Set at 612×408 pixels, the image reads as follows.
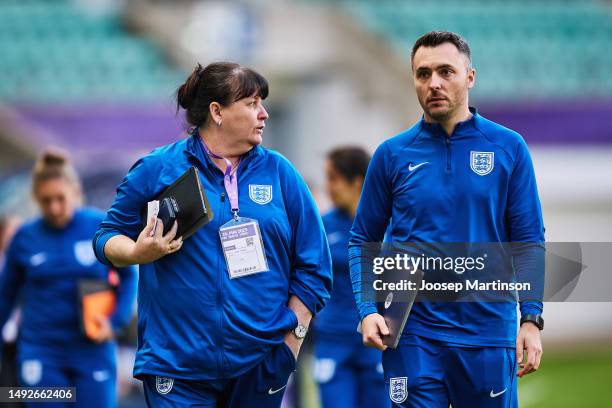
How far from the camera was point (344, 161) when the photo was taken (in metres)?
7.26

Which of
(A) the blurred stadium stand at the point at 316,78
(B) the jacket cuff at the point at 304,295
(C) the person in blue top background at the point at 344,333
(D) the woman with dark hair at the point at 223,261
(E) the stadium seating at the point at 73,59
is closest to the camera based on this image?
(D) the woman with dark hair at the point at 223,261

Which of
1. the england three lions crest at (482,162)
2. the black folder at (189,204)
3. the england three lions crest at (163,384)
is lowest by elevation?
the england three lions crest at (163,384)

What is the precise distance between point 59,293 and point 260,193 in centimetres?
247

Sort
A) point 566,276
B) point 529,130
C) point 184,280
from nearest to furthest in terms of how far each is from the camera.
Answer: point 184,280, point 566,276, point 529,130

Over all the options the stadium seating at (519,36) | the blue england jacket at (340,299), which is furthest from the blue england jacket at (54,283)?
the stadium seating at (519,36)

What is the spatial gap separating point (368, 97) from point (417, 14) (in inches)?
134

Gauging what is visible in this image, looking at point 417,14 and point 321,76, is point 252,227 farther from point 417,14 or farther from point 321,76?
point 417,14

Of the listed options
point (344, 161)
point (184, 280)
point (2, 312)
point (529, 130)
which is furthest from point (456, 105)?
point (529, 130)

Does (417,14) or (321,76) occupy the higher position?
(417,14)

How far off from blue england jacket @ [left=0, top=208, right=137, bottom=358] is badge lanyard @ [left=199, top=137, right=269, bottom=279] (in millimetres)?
2353

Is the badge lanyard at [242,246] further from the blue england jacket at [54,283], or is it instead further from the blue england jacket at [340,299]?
the blue england jacket at [340,299]

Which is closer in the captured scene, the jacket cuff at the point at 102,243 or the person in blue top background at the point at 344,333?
the jacket cuff at the point at 102,243

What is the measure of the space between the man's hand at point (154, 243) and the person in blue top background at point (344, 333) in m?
2.81

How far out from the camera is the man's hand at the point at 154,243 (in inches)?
178
